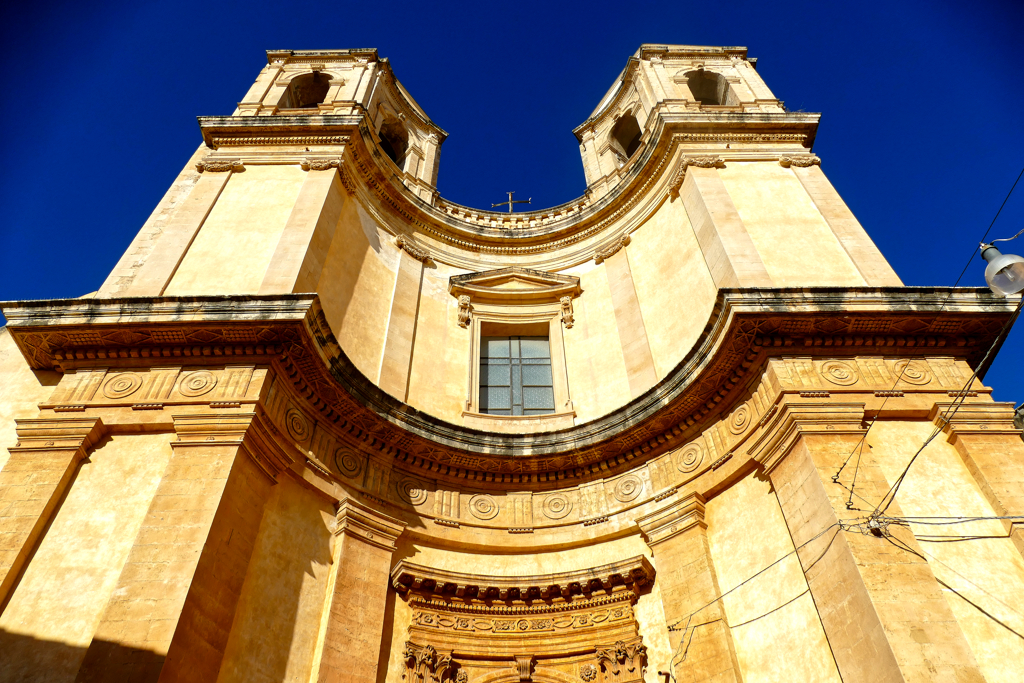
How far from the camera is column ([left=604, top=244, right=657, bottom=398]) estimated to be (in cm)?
1257

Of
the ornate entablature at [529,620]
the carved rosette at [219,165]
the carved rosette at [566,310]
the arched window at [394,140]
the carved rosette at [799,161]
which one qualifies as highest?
the arched window at [394,140]

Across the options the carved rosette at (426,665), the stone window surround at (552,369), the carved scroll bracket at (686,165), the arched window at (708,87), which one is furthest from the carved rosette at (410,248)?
the arched window at (708,87)

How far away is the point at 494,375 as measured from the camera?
14.5m

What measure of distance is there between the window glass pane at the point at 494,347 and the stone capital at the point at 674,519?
5.76 metres

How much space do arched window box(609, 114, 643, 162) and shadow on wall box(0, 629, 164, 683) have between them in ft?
58.4

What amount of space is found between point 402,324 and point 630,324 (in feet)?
15.0

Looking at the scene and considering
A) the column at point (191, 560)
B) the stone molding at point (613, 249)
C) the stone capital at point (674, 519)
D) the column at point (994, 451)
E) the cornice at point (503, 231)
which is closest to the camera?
the column at point (191, 560)

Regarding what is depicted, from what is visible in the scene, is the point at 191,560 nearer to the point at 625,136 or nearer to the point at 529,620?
the point at 529,620

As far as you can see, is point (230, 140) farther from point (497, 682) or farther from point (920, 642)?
point (920, 642)

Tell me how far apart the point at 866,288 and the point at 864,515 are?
3.61 metres

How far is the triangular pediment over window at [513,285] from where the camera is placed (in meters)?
15.6

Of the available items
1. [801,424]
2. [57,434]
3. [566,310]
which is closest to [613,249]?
[566,310]

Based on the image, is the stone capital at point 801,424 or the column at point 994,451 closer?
the column at point 994,451

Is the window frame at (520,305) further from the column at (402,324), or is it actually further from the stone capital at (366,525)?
the stone capital at (366,525)
